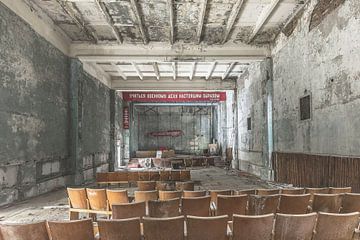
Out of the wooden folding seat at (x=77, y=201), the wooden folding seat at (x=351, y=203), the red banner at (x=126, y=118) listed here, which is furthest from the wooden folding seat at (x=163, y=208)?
the red banner at (x=126, y=118)

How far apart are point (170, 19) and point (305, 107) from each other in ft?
13.9

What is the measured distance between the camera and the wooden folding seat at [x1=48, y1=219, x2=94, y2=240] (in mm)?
2916

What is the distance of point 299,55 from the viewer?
8648mm

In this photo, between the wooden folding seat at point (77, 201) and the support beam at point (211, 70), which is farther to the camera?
the support beam at point (211, 70)

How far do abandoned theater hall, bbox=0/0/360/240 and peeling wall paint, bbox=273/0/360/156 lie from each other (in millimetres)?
37

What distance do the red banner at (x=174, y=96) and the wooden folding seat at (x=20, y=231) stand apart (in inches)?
604

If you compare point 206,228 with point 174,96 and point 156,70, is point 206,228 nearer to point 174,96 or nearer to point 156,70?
point 156,70

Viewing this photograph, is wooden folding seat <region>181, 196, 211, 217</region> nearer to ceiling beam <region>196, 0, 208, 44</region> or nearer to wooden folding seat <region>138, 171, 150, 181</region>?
ceiling beam <region>196, 0, 208, 44</region>

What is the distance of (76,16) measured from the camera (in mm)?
8758

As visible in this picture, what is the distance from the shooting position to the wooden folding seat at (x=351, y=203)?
3893 millimetres

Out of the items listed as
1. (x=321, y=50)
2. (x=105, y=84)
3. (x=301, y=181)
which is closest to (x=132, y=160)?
(x=105, y=84)

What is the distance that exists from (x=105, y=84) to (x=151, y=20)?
693cm

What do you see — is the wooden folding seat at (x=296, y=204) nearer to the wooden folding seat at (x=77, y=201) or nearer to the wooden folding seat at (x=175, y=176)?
the wooden folding seat at (x=77, y=201)

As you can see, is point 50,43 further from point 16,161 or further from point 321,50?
point 321,50
